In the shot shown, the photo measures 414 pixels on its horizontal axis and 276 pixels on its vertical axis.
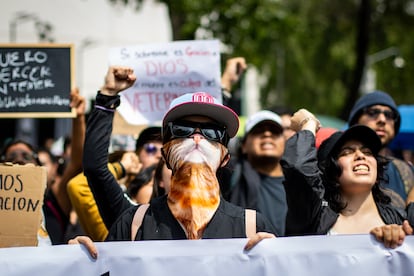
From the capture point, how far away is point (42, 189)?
3986 mm

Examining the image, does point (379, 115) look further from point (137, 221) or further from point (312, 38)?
point (312, 38)

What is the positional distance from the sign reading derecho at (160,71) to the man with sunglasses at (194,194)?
2.14 meters

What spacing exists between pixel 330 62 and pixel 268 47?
550 centimetres

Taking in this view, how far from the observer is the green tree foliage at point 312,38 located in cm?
1374

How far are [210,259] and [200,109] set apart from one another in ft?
1.98

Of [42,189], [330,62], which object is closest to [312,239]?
[42,189]

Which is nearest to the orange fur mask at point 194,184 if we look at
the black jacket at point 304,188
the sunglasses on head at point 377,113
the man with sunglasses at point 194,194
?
the man with sunglasses at point 194,194

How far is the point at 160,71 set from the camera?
589 centimetres

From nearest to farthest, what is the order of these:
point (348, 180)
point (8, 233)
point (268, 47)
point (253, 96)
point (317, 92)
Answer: point (8, 233), point (348, 180), point (268, 47), point (317, 92), point (253, 96)

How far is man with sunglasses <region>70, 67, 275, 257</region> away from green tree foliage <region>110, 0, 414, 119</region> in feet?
29.9

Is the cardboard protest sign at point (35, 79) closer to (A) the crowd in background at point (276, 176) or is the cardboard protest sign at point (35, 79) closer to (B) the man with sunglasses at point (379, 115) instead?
(A) the crowd in background at point (276, 176)

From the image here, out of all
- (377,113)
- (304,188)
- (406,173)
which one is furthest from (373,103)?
(304,188)

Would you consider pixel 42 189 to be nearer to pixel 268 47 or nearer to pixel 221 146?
pixel 221 146

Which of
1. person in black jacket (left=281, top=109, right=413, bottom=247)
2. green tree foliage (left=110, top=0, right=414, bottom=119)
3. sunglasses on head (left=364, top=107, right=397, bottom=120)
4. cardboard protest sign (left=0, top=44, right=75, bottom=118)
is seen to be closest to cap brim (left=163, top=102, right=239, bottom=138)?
person in black jacket (left=281, top=109, right=413, bottom=247)
